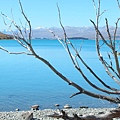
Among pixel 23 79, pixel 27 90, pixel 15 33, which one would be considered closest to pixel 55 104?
pixel 27 90

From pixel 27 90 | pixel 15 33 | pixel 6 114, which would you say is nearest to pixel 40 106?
pixel 6 114

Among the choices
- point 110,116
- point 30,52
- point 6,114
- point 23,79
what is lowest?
point 23,79

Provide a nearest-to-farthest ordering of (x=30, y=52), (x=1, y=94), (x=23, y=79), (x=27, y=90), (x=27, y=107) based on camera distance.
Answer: (x=30, y=52) → (x=27, y=107) → (x=1, y=94) → (x=27, y=90) → (x=23, y=79)

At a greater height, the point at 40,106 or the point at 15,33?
the point at 15,33

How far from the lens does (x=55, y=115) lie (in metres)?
2.56

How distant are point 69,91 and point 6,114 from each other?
968cm

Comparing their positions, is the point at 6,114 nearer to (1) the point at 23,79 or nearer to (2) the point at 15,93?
(2) the point at 15,93

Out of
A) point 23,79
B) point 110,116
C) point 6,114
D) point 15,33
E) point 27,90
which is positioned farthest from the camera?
point 23,79

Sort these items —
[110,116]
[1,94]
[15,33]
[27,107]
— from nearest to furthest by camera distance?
[110,116] → [15,33] → [27,107] → [1,94]

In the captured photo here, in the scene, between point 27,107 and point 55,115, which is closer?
point 55,115

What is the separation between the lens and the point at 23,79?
109ft

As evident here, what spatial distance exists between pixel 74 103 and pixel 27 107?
2823 millimetres

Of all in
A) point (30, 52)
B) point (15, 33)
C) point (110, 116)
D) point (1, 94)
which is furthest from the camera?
point (1, 94)

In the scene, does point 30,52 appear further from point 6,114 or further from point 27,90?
point 27,90
